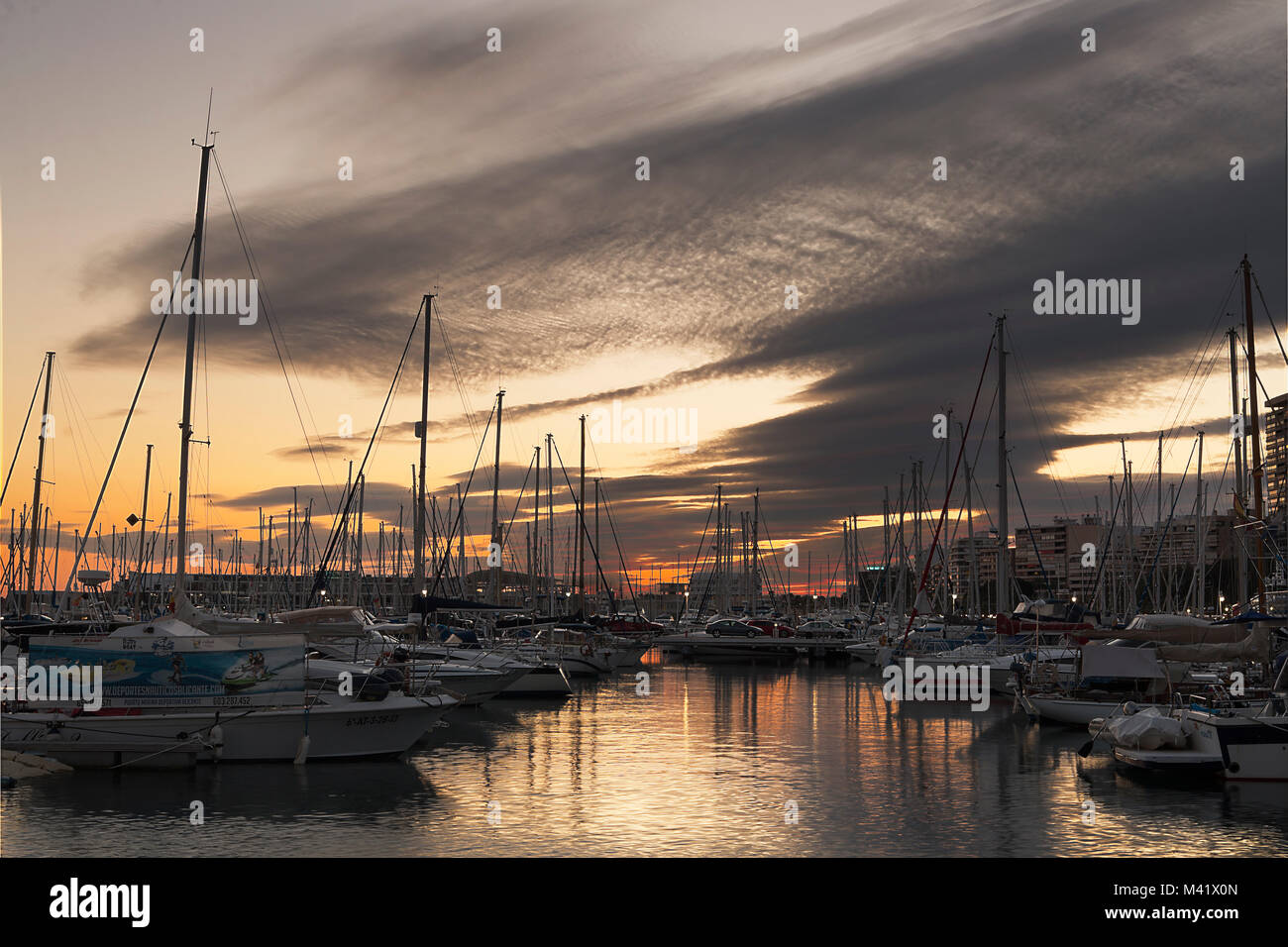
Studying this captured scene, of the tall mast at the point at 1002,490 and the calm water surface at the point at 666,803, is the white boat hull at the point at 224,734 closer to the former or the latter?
the calm water surface at the point at 666,803

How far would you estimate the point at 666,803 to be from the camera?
2434 centimetres

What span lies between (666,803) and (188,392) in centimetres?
1917

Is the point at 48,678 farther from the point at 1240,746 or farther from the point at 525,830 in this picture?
the point at 1240,746

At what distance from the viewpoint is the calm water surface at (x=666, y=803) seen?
65.8ft

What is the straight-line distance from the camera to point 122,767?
89.7 ft

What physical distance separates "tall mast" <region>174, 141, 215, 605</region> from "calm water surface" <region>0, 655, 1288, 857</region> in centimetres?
726

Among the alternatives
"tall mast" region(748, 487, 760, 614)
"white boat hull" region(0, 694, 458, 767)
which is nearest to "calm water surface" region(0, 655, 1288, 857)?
"white boat hull" region(0, 694, 458, 767)

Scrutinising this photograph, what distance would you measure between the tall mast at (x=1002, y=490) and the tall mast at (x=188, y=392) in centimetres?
3542

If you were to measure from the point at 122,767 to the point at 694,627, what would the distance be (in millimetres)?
82701
